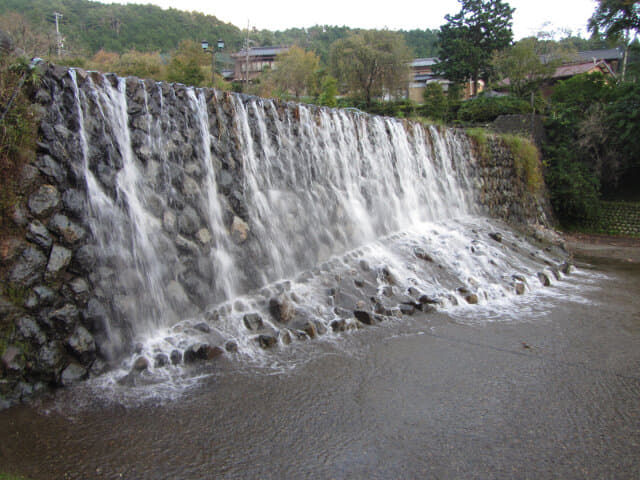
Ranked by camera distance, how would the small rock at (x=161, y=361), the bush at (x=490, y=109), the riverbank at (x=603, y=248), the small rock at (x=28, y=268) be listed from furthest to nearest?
the bush at (x=490, y=109) < the riverbank at (x=603, y=248) < the small rock at (x=161, y=361) < the small rock at (x=28, y=268)

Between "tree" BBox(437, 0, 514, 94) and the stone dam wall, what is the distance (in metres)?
25.0

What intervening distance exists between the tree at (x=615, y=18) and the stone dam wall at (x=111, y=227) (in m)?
17.0

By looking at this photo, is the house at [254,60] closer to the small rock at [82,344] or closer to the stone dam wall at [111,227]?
the stone dam wall at [111,227]

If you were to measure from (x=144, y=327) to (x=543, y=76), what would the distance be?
87.4ft

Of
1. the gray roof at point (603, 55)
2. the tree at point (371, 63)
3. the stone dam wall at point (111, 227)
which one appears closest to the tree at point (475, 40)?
the tree at point (371, 63)

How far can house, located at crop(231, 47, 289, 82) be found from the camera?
40.5m

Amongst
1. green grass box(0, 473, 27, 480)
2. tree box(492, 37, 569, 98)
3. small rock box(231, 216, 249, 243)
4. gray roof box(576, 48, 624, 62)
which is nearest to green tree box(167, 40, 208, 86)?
small rock box(231, 216, 249, 243)

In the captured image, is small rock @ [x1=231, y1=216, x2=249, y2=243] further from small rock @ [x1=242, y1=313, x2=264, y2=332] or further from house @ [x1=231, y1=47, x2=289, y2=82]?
house @ [x1=231, y1=47, x2=289, y2=82]

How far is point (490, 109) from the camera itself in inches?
776

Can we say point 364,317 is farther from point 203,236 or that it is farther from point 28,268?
point 28,268

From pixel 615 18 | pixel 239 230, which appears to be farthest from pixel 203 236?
pixel 615 18

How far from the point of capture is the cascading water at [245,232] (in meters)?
4.52

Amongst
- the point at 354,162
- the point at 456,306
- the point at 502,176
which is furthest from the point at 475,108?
the point at 456,306

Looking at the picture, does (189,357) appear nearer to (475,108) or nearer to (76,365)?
(76,365)
